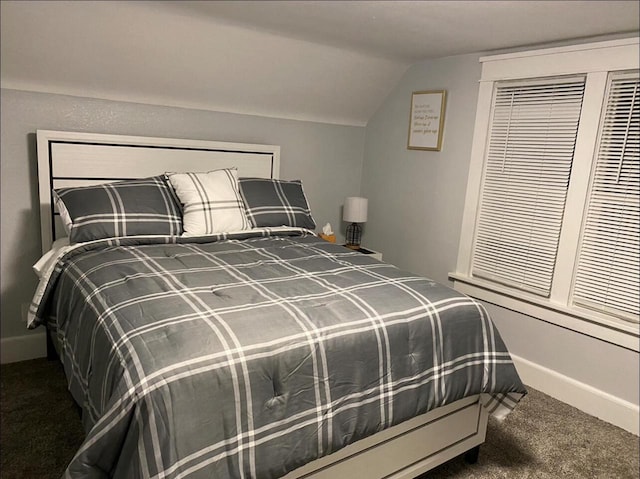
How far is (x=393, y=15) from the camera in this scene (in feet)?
7.91

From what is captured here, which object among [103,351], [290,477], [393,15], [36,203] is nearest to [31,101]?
[36,203]

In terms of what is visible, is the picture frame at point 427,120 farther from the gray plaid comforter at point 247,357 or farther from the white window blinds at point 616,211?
the gray plaid comforter at point 247,357

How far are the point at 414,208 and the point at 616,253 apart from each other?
144 cm

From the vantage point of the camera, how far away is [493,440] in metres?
2.30

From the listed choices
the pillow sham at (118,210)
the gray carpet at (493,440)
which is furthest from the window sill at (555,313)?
the pillow sham at (118,210)

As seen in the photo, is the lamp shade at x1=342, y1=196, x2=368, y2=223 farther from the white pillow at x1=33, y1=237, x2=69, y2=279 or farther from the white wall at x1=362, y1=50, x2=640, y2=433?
the white pillow at x1=33, y1=237, x2=69, y2=279

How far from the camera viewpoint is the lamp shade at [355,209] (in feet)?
12.3

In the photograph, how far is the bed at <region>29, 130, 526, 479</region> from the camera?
4.19ft

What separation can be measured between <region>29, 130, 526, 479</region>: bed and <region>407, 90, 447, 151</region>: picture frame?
4.45 feet

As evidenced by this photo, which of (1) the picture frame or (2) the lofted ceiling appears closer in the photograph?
(2) the lofted ceiling

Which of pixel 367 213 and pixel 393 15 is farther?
pixel 367 213

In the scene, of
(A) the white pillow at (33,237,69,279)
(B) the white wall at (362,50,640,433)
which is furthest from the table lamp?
(A) the white pillow at (33,237,69,279)

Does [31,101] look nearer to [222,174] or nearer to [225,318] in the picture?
[222,174]

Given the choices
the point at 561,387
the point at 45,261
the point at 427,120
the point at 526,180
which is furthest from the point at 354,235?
the point at 45,261
